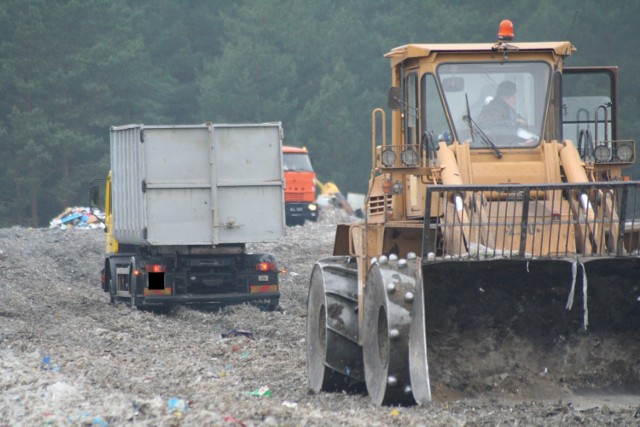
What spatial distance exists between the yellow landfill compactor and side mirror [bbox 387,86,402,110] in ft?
0.05

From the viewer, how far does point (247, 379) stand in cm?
1121

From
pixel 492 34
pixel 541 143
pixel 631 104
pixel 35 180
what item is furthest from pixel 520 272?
pixel 492 34

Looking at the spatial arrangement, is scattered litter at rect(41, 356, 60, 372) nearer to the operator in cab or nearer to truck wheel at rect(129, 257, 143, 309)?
the operator in cab

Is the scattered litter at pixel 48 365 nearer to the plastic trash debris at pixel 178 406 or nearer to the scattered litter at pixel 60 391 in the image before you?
the scattered litter at pixel 60 391

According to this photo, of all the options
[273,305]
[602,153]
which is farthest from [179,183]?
[602,153]

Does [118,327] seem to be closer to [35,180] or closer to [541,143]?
[541,143]

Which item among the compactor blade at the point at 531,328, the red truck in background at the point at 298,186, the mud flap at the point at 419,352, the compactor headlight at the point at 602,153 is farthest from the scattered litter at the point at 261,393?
the red truck in background at the point at 298,186

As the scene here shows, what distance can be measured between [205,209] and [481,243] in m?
9.90

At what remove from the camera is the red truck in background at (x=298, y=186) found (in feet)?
136

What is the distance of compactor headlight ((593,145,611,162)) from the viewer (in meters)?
9.89

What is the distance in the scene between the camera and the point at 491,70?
10250 millimetres

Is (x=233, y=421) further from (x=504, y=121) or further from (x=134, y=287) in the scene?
(x=134, y=287)

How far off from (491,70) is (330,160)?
49.9m

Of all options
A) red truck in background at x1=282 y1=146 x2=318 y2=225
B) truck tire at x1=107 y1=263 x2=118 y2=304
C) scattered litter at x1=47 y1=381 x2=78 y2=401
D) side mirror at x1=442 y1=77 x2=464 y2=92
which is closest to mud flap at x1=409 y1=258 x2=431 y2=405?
side mirror at x1=442 y1=77 x2=464 y2=92
